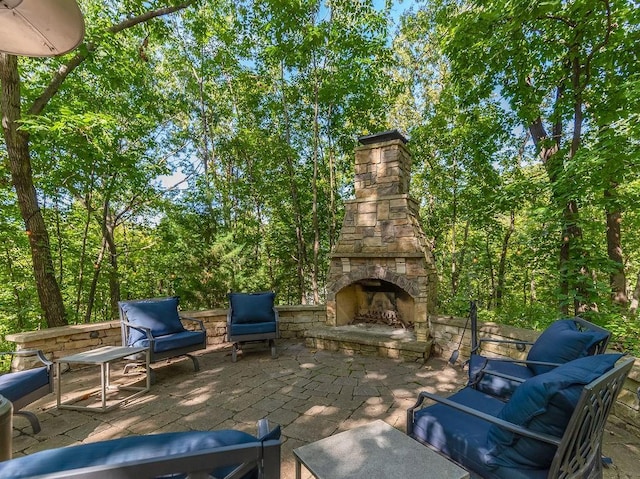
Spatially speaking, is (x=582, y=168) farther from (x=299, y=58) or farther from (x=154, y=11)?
(x=154, y=11)

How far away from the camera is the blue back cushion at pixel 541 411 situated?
1094mm

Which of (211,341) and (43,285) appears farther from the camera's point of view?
(211,341)

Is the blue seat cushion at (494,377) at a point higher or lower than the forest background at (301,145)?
lower

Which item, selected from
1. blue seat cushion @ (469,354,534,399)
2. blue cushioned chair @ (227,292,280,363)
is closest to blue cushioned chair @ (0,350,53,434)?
blue cushioned chair @ (227,292,280,363)

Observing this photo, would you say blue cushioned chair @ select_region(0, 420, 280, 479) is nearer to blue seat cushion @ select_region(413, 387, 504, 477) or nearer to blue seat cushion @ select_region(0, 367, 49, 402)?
blue seat cushion @ select_region(413, 387, 504, 477)

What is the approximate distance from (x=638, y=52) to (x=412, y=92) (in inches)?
198

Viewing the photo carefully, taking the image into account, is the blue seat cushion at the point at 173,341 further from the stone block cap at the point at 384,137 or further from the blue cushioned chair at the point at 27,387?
the stone block cap at the point at 384,137

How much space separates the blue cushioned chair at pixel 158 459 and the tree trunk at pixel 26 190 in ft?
14.5

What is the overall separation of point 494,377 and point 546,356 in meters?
0.37

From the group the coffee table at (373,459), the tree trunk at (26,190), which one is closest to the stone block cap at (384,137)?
the coffee table at (373,459)

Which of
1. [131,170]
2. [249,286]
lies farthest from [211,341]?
[131,170]

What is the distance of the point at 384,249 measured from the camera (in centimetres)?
423

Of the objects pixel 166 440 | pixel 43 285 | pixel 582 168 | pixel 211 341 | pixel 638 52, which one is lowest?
pixel 211 341

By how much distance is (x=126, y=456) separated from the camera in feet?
2.67
